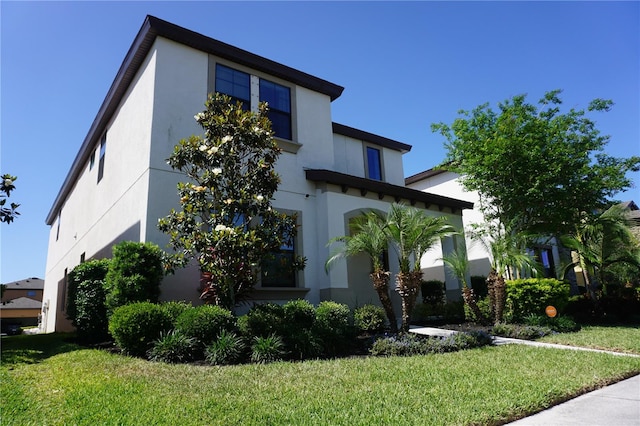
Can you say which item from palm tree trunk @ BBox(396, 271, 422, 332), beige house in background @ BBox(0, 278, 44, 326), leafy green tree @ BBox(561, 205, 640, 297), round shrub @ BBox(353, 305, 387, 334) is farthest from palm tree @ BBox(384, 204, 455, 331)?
beige house in background @ BBox(0, 278, 44, 326)

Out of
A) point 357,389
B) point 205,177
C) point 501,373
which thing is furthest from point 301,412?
point 205,177

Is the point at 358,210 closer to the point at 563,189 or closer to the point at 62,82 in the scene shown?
the point at 563,189

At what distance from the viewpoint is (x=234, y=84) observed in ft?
42.6

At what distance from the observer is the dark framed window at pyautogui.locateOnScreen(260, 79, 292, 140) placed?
13641 mm

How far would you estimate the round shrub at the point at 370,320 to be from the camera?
444 inches

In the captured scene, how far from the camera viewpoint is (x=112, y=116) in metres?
15.4

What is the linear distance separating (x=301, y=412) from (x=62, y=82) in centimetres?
1248

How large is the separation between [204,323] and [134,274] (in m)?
2.59

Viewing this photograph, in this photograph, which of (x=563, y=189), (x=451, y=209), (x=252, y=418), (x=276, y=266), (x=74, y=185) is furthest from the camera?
(x=74, y=185)

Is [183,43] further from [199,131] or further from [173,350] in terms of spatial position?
[173,350]

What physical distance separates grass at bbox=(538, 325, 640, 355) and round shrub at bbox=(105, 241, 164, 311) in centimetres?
1001

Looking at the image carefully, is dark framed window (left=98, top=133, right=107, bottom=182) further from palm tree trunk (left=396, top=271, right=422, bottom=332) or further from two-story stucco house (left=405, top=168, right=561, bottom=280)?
two-story stucco house (left=405, top=168, right=561, bottom=280)

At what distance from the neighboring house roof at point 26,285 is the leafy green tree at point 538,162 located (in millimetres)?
69550

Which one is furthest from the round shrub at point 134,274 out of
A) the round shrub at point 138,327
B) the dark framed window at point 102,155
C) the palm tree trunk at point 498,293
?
the palm tree trunk at point 498,293
